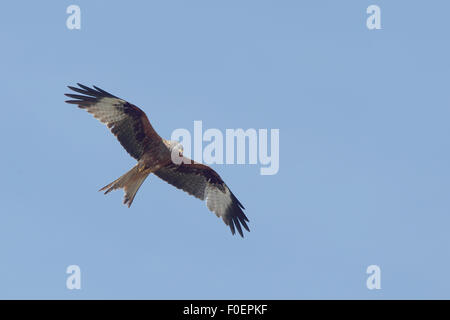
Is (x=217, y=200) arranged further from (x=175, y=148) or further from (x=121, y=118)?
(x=121, y=118)

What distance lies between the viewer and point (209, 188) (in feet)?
48.0

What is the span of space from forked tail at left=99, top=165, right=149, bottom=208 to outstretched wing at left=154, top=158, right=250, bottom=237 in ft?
2.92

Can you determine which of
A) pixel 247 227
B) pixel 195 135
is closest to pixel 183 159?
pixel 195 135

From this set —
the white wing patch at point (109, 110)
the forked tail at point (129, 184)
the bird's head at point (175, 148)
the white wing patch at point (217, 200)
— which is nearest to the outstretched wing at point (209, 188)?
the white wing patch at point (217, 200)

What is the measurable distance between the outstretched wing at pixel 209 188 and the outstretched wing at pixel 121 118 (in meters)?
0.83

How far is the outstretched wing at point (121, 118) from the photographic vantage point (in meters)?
13.5

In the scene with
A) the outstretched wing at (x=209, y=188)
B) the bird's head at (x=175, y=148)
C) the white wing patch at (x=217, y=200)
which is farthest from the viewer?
the white wing patch at (x=217, y=200)

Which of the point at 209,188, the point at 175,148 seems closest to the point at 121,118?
the point at 175,148

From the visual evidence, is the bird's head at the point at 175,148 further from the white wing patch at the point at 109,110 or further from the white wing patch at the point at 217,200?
the white wing patch at the point at 217,200

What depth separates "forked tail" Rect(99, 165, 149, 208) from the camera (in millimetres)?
13141

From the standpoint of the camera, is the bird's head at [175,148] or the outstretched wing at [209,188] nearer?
the bird's head at [175,148]
